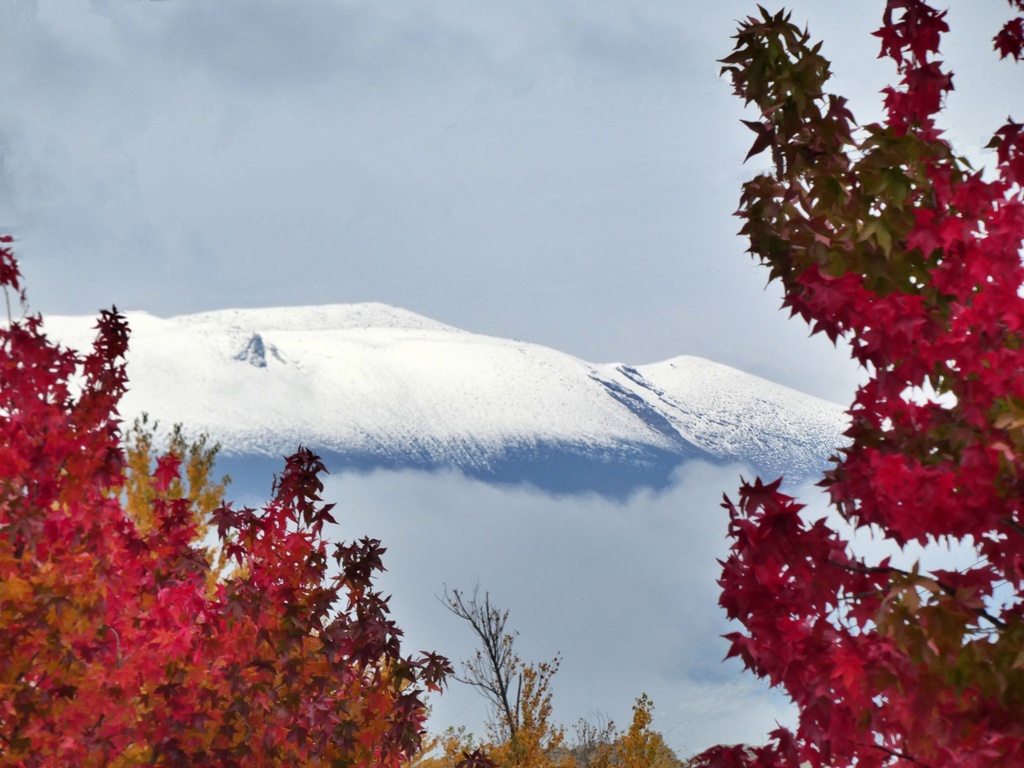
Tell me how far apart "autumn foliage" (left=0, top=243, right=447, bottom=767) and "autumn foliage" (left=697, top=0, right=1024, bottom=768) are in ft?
10.3

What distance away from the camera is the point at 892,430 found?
358cm

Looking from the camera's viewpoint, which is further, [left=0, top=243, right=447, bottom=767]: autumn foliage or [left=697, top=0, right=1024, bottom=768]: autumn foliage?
[left=0, top=243, right=447, bottom=767]: autumn foliage

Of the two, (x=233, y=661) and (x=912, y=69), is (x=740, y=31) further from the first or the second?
(x=233, y=661)

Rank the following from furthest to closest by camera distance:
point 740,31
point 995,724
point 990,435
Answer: point 740,31, point 990,435, point 995,724

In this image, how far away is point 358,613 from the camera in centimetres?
618

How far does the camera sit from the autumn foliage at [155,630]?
5922mm

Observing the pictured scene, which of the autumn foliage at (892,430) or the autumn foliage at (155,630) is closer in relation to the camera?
the autumn foliage at (892,430)

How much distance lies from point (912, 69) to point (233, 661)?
5.07m

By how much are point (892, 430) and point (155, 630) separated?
4716 mm

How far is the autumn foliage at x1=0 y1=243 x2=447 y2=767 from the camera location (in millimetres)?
5922

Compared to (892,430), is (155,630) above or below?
below

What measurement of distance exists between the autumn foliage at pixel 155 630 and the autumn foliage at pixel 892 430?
10.3 ft

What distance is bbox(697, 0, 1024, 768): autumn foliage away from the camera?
3098 mm

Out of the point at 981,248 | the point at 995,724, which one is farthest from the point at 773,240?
the point at 995,724
